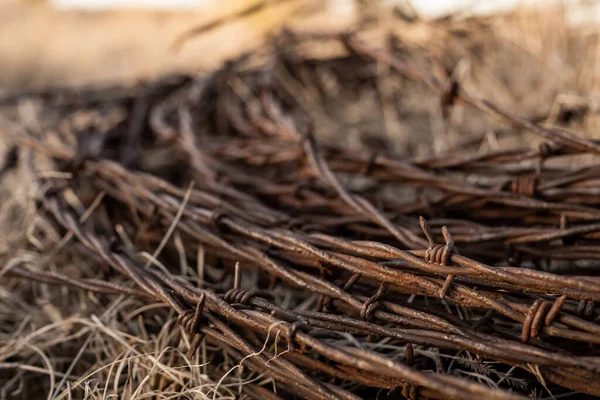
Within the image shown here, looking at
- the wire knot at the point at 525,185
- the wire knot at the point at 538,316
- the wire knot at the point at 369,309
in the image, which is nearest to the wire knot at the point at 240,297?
the wire knot at the point at 369,309

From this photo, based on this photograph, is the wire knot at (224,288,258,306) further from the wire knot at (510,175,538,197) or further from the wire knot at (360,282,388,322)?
the wire knot at (510,175,538,197)

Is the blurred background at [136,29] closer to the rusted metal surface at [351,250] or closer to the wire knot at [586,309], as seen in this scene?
the rusted metal surface at [351,250]

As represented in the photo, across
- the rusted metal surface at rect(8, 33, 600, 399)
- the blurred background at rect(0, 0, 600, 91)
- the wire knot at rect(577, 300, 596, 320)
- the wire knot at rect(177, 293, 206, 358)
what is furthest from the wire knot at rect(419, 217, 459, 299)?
the blurred background at rect(0, 0, 600, 91)

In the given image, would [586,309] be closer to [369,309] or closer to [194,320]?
[369,309]

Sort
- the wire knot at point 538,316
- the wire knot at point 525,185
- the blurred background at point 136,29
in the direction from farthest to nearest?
the blurred background at point 136,29 < the wire knot at point 525,185 < the wire knot at point 538,316

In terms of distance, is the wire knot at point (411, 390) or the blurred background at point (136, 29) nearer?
the wire knot at point (411, 390)

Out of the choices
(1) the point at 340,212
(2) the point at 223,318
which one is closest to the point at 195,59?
(1) the point at 340,212

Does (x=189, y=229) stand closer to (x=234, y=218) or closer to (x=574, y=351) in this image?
(x=234, y=218)
